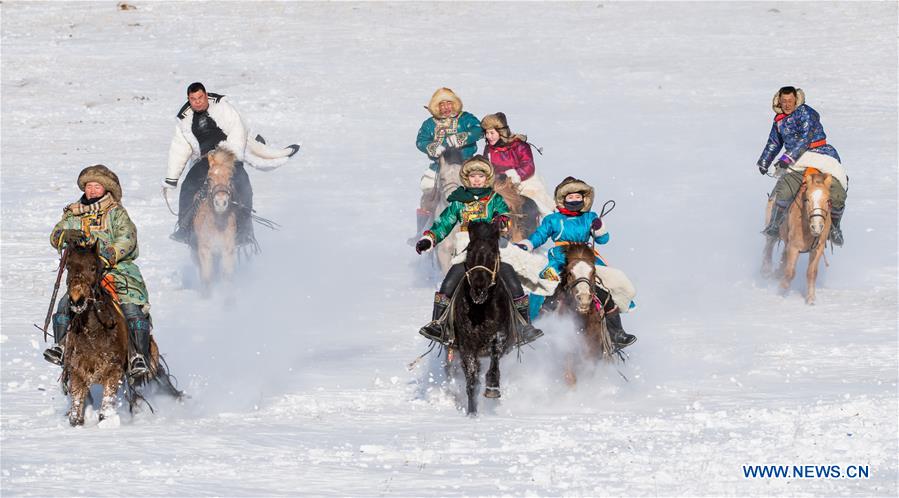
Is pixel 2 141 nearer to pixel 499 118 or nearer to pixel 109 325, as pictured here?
pixel 499 118

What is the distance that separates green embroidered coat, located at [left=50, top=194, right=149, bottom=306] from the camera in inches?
488

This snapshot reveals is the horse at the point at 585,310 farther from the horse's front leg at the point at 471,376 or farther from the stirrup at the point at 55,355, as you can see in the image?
the stirrup at the point at 55,355

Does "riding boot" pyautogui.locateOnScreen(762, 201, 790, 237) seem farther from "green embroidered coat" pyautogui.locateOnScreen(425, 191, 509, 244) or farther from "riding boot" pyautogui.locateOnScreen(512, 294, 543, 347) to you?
"riding boot" pyautogui.locateOnScreen(512, 294, 543, 347)

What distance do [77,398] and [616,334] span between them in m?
4.93

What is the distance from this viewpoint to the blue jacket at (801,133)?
18.3m

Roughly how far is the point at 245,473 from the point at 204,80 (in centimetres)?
2480

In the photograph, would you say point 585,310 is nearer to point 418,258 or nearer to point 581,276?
point 581,276

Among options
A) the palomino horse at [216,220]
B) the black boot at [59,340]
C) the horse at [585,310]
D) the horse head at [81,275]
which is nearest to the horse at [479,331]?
the horse at [585,310]

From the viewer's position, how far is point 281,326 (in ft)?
55.8

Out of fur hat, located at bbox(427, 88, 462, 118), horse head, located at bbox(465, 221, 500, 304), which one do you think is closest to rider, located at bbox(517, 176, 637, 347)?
horse head, located at bbox(465, 221, 500, 304)

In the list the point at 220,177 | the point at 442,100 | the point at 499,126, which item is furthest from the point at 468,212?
the point at 442,100

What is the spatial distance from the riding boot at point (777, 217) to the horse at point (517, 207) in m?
3.06

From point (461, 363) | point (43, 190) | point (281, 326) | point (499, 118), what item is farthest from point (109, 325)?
point (43, 190)

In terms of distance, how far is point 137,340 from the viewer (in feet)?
40.7
